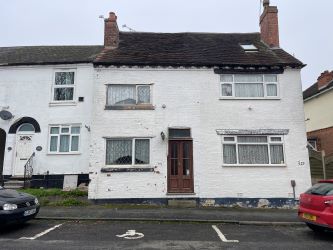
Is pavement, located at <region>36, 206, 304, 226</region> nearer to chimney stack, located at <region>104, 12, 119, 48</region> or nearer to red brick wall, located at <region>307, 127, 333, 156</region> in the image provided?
chimney stack, located at <region>104, 12, 119, 48</region>

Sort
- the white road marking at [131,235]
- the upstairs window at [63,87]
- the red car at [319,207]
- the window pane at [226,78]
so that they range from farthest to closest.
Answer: the upstairs window at [63,87], the window pane at [226,78], the white road marking at [131,235], the red car at [319,207]

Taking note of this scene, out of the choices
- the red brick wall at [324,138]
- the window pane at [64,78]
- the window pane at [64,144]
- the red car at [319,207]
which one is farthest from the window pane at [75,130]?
the red brick wall at [324,138]

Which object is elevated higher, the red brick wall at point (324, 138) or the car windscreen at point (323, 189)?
the red brick wall at point (324, 138)

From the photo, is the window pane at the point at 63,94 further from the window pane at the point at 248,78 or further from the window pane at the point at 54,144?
the window pane at the point at 248,78

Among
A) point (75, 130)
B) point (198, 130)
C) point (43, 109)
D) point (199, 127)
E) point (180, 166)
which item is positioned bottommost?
point (180, 166)

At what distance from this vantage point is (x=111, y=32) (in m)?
15.7

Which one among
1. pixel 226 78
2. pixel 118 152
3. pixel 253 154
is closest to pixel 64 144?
pixel 118 152

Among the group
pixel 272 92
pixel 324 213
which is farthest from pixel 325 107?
pixel 324 213

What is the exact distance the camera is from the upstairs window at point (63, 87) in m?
17.0

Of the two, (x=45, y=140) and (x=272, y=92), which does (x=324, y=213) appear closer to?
(x=272, y=92)

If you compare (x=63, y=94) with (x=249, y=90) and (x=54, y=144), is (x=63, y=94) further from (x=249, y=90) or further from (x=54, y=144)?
(x=249, y=90)

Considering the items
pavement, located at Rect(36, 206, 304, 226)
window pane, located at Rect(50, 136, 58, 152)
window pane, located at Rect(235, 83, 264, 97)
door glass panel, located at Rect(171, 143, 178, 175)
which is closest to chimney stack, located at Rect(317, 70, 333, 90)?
window pane, located at Rect(235, 83, 264, 97)

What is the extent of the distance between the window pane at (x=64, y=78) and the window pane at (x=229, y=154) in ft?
29.4

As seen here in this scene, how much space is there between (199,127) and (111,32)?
6.52m
